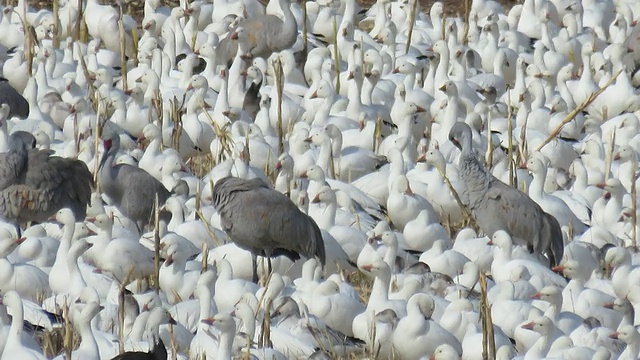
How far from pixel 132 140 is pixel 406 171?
2.19 m

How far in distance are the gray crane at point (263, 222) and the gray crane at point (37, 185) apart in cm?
119

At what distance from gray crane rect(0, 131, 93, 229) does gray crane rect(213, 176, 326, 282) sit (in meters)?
1.19

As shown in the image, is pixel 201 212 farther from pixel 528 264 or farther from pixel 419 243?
pixel 528 264

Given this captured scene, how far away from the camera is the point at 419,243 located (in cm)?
1183

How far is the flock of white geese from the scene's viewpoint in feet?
31.6

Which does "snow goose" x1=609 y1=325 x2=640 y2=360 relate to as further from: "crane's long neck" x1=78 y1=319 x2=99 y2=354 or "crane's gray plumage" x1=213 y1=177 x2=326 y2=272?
"crane's long neck" x1=78 y1=319 x2=99 y2=354

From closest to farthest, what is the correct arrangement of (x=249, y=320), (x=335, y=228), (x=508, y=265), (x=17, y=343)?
(x=17, y=343)
(x=249, y=320)
(x=508, y=265)
(x=335, y=228)

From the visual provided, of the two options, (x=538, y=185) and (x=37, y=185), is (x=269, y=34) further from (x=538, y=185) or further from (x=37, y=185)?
(x=37, y=185)

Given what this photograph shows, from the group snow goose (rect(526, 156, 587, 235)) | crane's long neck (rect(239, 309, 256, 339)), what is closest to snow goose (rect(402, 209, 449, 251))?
snow goose (rect(526, 156, 587, 235))

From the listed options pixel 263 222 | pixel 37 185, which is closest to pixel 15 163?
pixel 37 185

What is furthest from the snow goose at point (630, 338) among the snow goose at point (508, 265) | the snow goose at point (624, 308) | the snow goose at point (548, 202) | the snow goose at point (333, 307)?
the snow goose at point (548, 202)

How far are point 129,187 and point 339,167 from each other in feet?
6.61

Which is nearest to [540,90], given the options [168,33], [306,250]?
[168,33]

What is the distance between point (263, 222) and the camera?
10805 millimetres
